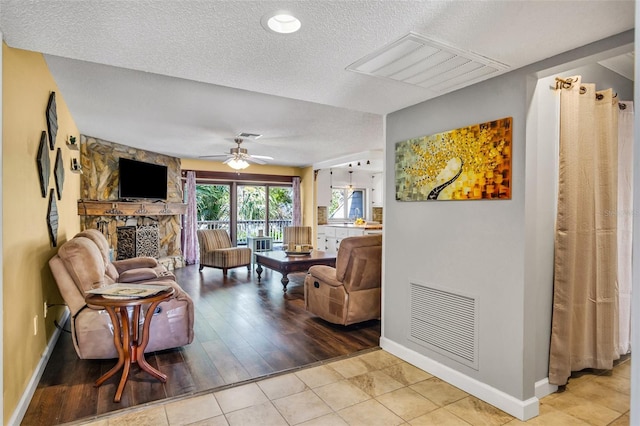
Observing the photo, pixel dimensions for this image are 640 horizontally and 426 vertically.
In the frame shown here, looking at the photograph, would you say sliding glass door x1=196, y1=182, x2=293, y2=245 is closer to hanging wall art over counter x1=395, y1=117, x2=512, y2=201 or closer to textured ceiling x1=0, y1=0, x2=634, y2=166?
textured ceiling x1=0, y1=0, x2=634, y2=166

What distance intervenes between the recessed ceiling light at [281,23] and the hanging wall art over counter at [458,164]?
1448 mm

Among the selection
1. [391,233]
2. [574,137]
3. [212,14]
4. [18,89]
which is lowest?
[391,233]

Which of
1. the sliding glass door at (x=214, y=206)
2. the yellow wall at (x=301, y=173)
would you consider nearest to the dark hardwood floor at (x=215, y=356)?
the sliding glass door at (x=214, y=206)

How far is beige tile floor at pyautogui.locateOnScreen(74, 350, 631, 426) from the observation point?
2164mm

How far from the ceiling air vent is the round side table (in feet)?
→ 6.87

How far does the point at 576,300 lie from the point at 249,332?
9.40 feet

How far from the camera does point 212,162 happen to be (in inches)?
315

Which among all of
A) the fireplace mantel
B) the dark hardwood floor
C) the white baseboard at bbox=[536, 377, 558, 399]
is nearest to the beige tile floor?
the white baseboard at bbox=[536, 377, 558, 399]

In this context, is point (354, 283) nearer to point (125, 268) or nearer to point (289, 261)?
point (289, 261)

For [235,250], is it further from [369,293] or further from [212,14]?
[212,14]

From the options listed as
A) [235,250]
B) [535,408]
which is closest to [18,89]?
[535,408]

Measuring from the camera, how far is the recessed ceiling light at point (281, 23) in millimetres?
1660

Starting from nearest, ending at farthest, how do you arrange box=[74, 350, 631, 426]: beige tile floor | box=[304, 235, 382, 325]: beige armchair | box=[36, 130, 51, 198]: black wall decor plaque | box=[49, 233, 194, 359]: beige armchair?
box=[74, 350, 631, 426]: beige tile floor → box=[36, 130, 51, 198]: black wall decor plaque → box=[49, 233, 194, 359]: beige armchair → box=[304, 235, 382, 325]: beige armchair

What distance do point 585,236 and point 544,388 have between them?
43.5 inches
